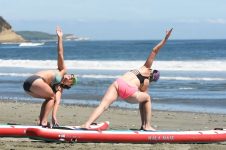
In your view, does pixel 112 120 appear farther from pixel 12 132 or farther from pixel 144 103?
pixel 12 132

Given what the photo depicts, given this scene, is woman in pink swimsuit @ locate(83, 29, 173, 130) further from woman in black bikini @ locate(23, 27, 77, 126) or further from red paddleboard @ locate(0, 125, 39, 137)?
red paddleboard @ locate(0, 125, 39, 137)

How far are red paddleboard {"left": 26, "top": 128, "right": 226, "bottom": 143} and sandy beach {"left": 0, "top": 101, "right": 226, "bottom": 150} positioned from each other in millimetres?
87

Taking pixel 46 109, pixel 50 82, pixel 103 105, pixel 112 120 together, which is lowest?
pixel 112 120

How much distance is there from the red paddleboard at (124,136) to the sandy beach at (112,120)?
0.09 m

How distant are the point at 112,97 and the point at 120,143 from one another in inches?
28.7

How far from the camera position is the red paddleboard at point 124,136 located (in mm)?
8523

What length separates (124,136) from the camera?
8.66 metres

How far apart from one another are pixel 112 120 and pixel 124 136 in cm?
357

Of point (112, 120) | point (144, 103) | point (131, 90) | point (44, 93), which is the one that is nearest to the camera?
point (131, 90)

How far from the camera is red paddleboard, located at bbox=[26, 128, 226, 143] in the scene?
8523 mm

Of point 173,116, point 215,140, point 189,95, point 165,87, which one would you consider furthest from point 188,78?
point 215,140

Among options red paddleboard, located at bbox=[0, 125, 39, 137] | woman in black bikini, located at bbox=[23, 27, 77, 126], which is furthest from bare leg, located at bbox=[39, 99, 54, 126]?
red paddleboard, located at bbox=[0, 125, 39, 137]

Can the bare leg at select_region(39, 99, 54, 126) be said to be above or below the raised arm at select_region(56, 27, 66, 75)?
below

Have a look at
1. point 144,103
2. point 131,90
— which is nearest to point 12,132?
point 131,90
